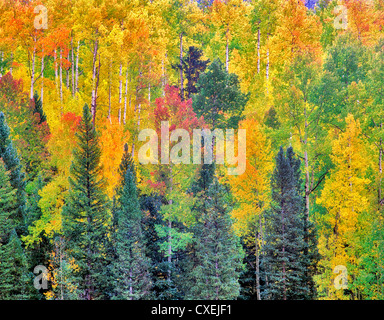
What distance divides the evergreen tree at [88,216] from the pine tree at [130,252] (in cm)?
181

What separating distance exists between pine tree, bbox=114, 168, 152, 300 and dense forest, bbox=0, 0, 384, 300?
107 millimetres

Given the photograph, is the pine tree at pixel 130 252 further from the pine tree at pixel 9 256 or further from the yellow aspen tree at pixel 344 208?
the yellow aspen tree at pixel 344 208

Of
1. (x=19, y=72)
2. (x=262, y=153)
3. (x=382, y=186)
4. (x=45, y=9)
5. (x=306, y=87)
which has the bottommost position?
(x=382, y=186)

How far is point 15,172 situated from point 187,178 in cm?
1428

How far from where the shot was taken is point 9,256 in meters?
40.6

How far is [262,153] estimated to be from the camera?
4091 centimetres

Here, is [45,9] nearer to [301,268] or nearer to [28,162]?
[28,162]

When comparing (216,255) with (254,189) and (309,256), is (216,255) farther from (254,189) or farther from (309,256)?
(309,256)

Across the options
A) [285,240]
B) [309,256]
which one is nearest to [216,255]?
[285,240]

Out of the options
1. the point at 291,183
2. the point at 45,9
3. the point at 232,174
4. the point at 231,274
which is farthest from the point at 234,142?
the point at 45,9

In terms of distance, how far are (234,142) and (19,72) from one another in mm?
26222

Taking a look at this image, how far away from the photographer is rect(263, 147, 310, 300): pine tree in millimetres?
36812
